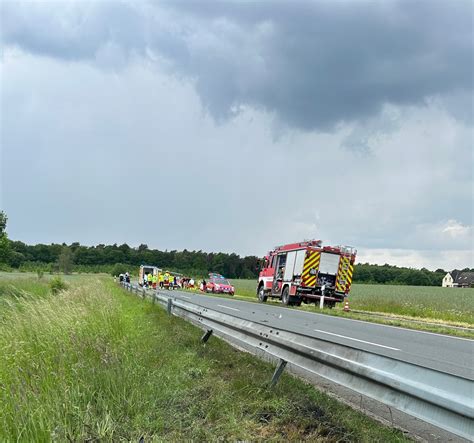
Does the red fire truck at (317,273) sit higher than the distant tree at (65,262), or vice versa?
the red fire truck at (317,273)

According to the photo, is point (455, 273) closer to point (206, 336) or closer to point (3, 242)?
point (3, 242)

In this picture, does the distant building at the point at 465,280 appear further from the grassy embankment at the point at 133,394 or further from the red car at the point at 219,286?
the grassy embankment at the point at 133,394

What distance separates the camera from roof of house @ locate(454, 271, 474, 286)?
368 ft

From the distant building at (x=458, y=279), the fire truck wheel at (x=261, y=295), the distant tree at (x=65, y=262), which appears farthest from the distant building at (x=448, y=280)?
the fire truck wheel at (x=261, y=295)

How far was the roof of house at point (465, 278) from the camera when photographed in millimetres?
112250

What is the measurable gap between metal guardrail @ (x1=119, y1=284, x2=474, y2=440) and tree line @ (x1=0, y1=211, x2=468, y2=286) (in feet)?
273

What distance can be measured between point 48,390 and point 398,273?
105567 millimetres

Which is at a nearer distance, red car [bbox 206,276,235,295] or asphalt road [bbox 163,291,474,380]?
asphalt road [bbox 163,291,474,380]

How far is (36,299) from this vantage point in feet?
29.0

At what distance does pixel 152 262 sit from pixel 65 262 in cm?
2010

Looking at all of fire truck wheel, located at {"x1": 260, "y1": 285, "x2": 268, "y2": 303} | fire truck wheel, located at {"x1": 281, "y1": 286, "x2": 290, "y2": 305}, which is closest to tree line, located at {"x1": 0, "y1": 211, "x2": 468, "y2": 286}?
fire truck wheel, located at {"x1": 260, "y1": 285, "x2": 268, "y2": 303}

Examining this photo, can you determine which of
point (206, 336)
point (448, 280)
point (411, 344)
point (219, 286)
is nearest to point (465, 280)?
point (448, 280)

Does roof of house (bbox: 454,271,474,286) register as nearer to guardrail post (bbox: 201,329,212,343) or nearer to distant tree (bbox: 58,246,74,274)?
distant tree (bbox: 58,246,74,274)

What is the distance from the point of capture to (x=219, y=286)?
4525 cm
